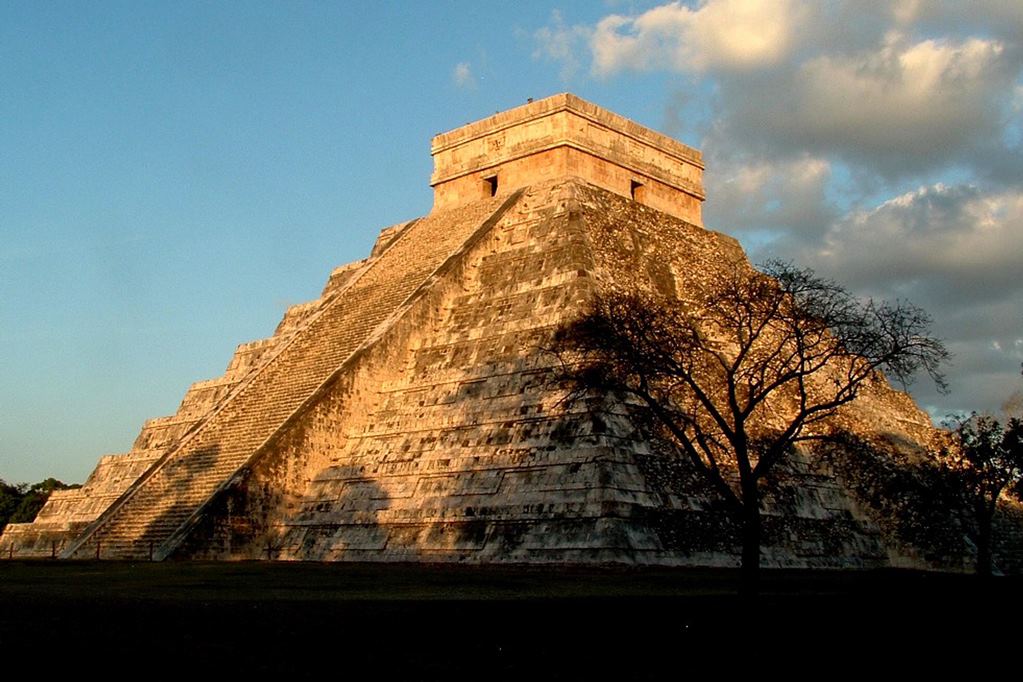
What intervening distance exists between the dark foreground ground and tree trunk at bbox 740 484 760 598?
10.0 inches

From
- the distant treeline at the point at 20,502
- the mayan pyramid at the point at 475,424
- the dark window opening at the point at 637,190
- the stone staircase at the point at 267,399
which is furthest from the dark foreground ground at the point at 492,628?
the distant treeline at the point at 20,502

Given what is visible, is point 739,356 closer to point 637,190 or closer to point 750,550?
point 750,550

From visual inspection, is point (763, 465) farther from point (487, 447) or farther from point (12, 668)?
point (12, 668)

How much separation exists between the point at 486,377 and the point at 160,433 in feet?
42.4

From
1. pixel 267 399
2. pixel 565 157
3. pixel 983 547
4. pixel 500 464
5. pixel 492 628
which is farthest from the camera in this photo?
pixel 565 157

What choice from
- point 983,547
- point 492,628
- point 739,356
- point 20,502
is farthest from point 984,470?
point 20,502

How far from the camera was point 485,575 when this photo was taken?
57.6ft

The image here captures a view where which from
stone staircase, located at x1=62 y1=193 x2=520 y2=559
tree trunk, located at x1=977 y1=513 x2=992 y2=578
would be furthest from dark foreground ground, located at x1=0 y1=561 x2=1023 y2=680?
tree trunk, located at x1=977 y1=513 x2=992 y2=578

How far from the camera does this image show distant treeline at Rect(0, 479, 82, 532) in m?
47.2

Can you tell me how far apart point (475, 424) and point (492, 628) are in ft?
40.3

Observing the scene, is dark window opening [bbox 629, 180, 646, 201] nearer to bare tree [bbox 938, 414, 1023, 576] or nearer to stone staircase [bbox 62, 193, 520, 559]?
stone staircase [bbox 62, 193, 520, 559]

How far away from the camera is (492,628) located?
1017cm

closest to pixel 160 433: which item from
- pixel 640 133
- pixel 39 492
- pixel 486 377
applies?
pixel 486 377

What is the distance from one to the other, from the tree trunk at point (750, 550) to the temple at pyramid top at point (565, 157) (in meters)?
15.5
